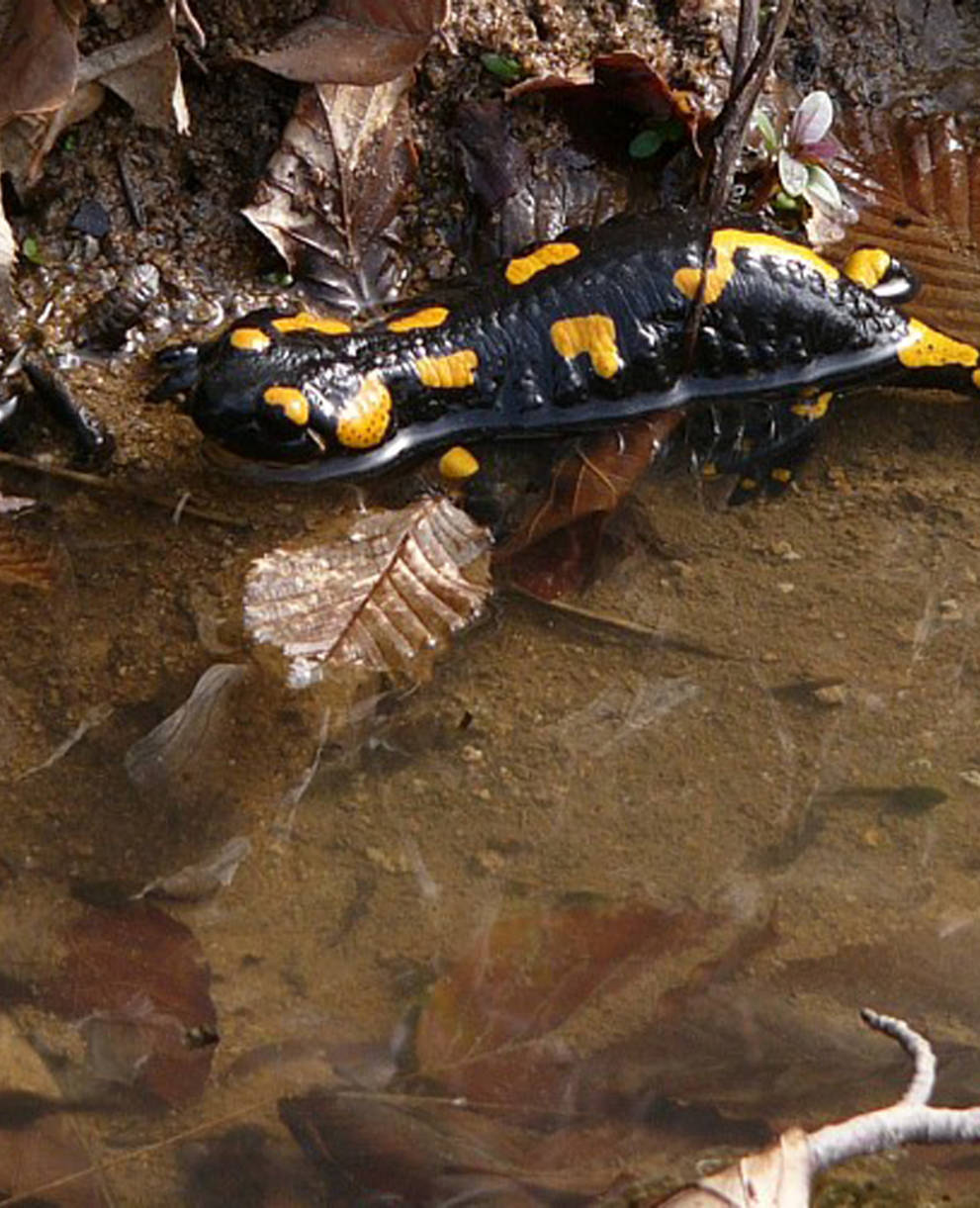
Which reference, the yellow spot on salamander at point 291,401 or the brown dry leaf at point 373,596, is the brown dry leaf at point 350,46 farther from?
the brown dry leaf at point 373,596

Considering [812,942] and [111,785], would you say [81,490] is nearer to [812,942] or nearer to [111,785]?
[111,785]

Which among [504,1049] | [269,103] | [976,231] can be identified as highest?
[269,103]

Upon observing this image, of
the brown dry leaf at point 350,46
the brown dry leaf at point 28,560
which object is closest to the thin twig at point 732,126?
the brown dry leaf at point 350,46

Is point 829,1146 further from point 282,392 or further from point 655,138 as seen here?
point 655,138

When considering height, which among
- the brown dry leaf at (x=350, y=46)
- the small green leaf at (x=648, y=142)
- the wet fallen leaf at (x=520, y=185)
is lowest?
the wet fallen leaf at (x=520, y=185)

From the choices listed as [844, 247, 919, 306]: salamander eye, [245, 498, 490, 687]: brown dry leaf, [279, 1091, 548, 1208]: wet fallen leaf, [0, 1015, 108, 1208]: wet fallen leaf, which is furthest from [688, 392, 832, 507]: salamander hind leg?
[0, 1015, 108, 1208]: wet fallen leaf

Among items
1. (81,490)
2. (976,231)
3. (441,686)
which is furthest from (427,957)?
(976,231)

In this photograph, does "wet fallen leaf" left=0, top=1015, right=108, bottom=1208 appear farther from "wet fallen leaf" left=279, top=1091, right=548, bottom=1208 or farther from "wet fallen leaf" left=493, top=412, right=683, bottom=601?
"wet fallen leaf" left=493, top=412, right=683, bottom=601

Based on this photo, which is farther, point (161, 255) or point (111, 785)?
point (161, 255)
